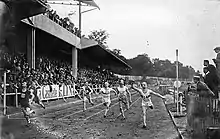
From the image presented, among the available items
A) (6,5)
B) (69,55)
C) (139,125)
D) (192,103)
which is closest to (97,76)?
(69,55)

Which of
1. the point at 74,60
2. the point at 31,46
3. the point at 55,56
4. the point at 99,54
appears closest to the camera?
the point at 31,46

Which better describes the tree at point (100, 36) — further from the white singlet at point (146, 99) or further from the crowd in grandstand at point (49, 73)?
the white singlet at point (146, 99)

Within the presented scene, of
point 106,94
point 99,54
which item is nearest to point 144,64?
point 99,54

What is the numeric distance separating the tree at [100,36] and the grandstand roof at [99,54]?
0.05 meters

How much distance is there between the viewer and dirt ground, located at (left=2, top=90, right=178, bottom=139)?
3615 mm

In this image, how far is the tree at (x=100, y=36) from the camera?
4102 millimetres

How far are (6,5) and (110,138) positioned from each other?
2.42m

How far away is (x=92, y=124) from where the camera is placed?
4469 millimetres

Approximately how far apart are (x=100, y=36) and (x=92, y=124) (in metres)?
1.22

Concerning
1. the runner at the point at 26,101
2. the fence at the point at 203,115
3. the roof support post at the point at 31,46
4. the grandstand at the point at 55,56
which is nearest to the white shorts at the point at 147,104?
the fence at the point at 203,115

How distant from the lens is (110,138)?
15.0ft

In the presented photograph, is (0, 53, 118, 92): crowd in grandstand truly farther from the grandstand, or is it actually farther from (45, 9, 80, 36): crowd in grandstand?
(45, 9, 80, 36): crowd in grandstand

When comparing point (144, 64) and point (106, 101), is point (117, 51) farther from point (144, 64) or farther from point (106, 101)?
point (106, 101)

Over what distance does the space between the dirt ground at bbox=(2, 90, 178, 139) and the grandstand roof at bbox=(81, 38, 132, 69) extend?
678mm
